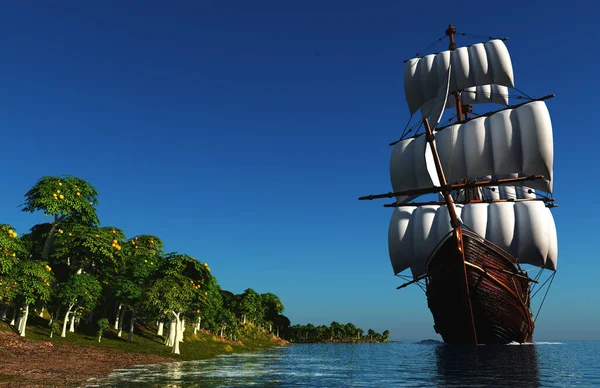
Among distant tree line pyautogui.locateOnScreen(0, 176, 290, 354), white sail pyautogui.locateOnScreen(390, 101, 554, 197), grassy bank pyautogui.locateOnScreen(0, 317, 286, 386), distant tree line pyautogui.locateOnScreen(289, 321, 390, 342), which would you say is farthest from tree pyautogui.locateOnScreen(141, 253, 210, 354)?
distant tree line pyautogui.locateOnScreen(289, 321, 390, 342)

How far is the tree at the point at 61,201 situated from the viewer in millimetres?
45406

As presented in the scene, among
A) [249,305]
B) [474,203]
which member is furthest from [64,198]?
[249,305]

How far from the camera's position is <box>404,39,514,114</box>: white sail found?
69688 mm

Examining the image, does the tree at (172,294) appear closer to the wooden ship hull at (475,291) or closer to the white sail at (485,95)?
the wooden ship hull at (475,291)

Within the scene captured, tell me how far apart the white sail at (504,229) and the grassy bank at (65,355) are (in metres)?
34.2

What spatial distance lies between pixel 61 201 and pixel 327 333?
147 meters

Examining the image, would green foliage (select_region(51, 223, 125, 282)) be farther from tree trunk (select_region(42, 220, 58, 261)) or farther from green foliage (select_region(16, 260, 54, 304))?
green foliage (select_region(16, 260, 54, 304))

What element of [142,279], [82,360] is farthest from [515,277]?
[82,360]

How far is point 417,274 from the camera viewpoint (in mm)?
66938

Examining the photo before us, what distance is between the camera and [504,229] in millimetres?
60000

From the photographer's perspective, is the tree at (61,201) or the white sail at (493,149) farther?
the white sail at (493,149)

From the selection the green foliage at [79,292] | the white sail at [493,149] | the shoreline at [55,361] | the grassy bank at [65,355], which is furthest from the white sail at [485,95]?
the green foliage at [79,292]

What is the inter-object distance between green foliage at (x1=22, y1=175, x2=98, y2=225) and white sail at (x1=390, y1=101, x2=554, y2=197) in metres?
42.6

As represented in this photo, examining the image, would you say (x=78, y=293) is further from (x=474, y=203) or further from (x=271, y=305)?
(x=271, y=305)
